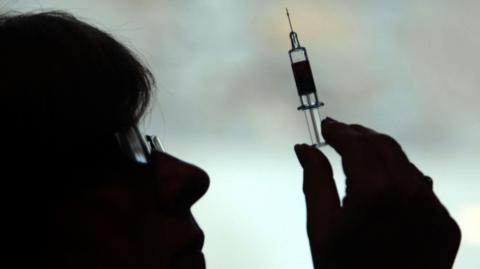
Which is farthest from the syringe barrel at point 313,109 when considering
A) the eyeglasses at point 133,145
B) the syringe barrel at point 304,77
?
the eyeglasses at point 133,145

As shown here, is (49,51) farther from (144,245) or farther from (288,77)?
(288,77)

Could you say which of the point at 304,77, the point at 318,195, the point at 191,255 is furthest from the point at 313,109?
the point at 191,255

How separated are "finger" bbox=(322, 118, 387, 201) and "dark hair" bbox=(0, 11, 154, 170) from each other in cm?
29

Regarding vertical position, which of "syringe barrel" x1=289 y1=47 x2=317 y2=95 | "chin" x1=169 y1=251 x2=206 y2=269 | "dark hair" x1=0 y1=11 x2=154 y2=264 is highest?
"dark hair" x1=0 y1=11 x2=154 y2=264

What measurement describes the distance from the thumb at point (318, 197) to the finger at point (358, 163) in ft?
0.08

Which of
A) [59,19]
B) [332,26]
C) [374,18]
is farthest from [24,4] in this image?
[374,18]

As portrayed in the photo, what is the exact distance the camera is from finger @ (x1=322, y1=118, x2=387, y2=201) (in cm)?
58

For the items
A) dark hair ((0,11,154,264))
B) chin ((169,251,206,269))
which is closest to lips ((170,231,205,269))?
chin ((169,251,206,269))

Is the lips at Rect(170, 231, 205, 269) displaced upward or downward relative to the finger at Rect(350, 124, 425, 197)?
downward

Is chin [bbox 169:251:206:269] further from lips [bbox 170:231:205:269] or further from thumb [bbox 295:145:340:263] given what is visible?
thumb [bbox 295:145:340:263]

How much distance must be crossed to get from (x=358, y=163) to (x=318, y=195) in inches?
2.8

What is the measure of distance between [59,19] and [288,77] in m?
0.90

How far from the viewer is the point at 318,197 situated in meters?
0.64

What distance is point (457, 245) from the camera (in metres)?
0.64
